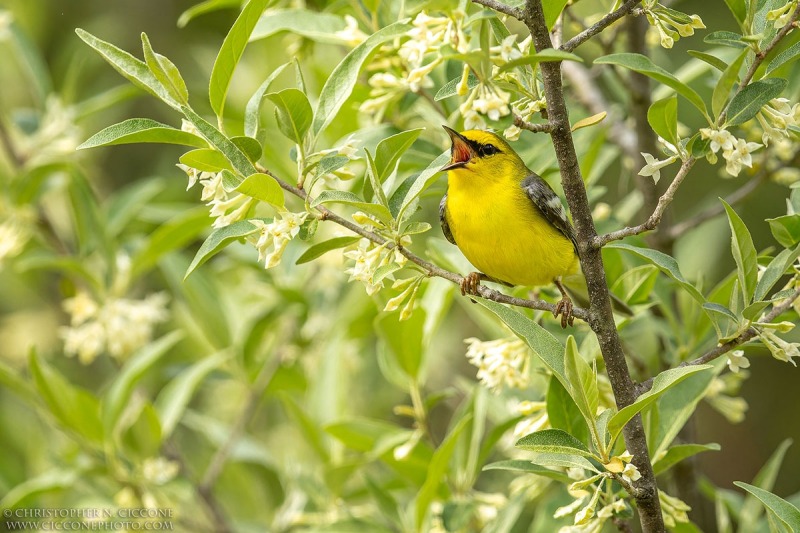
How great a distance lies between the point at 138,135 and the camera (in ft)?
5.45

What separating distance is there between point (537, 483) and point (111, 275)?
1990 millimetres

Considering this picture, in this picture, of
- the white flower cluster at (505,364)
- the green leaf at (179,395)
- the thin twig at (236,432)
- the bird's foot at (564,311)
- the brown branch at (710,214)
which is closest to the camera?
the bird's foot at (564,311)

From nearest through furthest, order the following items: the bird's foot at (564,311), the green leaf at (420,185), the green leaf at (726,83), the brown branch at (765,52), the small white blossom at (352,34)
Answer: the green leaf at (726,83) → the brown branch at (765,52) → the green leaf at (420,185) → the bird's foot at (564,311) → the small white blossom at (352,34)

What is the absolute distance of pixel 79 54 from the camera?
448cm

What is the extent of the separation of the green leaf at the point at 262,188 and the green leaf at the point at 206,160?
88mm

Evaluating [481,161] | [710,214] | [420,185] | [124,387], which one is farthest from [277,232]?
[710,214]

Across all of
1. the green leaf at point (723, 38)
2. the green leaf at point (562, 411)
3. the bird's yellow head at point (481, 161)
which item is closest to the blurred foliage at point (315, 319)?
the green leaf at point (562, 411)

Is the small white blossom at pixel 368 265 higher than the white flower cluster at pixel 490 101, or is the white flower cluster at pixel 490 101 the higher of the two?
the white flower cluster at pixel 490 101

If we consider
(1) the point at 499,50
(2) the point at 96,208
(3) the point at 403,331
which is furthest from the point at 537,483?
(2) the point at 96,208

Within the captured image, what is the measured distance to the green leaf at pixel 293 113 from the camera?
68.0 inches

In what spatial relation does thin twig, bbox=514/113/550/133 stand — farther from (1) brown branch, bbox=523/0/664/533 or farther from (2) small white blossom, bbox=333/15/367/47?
(2) small white blossom, bbox=333/15/367/47

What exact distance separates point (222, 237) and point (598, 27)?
31.6 inches

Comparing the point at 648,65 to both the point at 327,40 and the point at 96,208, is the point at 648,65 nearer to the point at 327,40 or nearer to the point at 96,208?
the point at 327,40

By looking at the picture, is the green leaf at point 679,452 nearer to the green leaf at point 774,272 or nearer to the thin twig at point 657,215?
the green leaf at point 774,272
